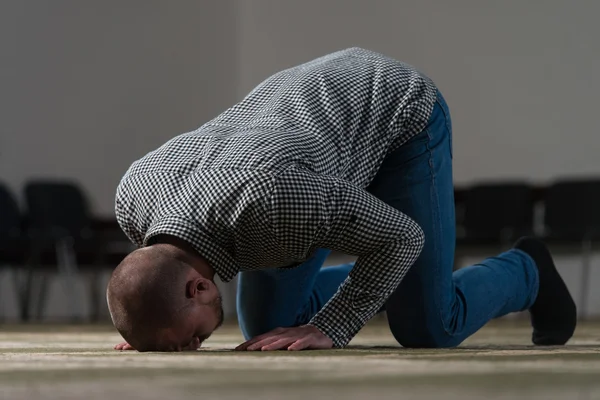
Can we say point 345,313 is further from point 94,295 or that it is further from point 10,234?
point 94,295

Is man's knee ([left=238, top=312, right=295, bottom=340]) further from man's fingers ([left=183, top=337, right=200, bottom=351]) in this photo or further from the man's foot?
the man's foot

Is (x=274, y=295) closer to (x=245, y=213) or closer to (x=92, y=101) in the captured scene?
(x=245, y=213)

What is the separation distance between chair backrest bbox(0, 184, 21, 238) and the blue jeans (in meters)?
3.98

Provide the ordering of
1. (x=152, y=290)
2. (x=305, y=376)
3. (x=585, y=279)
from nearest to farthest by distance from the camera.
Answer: (x=305, y=376) < (x=152, y=290) < (x=585, y=279)

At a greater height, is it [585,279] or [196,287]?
[196,287]

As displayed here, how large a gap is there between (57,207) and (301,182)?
189 inches

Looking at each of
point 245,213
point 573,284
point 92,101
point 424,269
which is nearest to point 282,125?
point 245,213

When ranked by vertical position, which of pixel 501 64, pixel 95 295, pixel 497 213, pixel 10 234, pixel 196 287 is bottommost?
pixel 95 295

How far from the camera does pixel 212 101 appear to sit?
23.7ft

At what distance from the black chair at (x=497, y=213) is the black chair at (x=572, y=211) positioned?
0.14 meters

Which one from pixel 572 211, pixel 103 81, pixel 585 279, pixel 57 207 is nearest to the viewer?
pixel 572 211

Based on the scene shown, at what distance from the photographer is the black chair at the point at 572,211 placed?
547 cm

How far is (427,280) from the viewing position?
6.60 ft

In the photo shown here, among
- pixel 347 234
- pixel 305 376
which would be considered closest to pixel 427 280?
→ pixel 347 234
